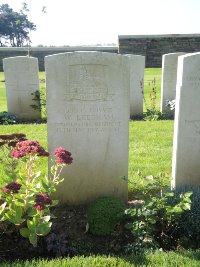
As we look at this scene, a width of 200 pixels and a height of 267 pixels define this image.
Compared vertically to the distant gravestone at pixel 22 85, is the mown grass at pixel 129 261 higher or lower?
lower

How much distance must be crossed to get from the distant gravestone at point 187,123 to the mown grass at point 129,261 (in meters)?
1.23

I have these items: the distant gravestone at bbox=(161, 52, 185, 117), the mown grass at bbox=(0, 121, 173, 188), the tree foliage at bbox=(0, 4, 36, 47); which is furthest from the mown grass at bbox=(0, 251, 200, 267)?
the tree foliage at bbox=(0, 4, 36, 47)

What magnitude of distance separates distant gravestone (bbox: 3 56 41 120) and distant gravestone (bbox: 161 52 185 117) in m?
3.28

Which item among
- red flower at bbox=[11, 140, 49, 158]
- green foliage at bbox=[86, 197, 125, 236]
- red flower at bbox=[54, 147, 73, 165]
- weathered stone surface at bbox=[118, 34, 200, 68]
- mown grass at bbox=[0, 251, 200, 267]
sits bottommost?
mown grass at bbox=[0, 251, 200, 267]

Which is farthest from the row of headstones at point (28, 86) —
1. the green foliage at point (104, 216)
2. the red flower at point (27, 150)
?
the red flower at point (27, 150)

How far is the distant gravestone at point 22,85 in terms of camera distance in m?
8.34

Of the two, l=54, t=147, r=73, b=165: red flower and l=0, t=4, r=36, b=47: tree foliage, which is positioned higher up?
l=0, t=4, r=36, b=47: tree foliage

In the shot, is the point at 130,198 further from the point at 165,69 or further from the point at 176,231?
the point at 165,69

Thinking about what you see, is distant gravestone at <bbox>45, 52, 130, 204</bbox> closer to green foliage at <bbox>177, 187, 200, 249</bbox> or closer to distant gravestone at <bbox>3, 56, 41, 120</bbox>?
green foliage at <bbox>177, 187, 200, 249</bbox>

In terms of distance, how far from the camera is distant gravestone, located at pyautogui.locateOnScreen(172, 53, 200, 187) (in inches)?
140

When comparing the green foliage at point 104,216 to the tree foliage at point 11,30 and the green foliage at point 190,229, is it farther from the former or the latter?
the tree foliage at point 11,30

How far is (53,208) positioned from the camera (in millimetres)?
3766

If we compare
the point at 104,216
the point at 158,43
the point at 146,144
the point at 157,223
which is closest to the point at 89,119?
the point at 104,216

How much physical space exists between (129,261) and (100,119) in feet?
5.03
